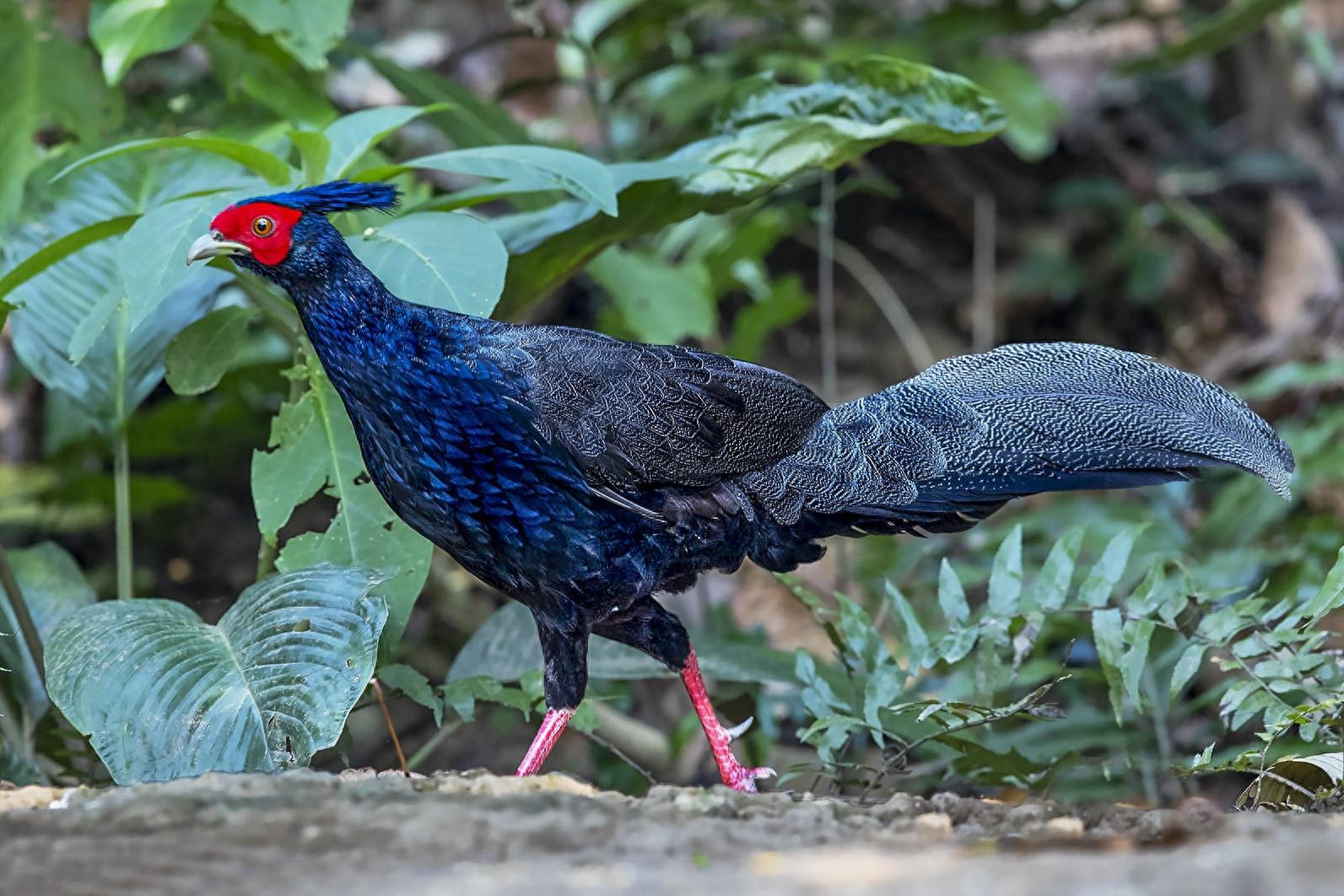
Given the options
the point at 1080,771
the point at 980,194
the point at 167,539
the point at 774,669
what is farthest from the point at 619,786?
the point at 980,194

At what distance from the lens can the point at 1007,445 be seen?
297 centimetres

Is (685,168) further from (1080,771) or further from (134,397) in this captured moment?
(1080,771)

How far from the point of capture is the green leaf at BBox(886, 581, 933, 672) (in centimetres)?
339

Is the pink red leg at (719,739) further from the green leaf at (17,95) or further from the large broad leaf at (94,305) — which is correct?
the green leaf at (17,95)

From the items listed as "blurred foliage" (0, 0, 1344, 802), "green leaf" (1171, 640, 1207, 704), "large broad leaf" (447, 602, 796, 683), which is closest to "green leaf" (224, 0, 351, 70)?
"blurred foliage" (0, 0, 1344, 802)

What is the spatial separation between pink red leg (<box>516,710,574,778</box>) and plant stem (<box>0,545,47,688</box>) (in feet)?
4.32

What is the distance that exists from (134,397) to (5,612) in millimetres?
631

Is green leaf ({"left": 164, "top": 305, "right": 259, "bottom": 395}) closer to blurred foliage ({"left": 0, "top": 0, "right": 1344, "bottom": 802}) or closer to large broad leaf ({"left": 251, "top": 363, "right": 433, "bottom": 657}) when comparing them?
blurred foliage ({"left": 0, "top": 0, "right": 1344, "bottom": 802})

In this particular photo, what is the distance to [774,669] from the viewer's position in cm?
383

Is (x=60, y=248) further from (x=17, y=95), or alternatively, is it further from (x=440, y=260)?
(x=17, y=95)

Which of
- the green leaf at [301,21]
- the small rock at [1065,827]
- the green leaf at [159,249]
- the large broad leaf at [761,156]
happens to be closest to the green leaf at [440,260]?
the green leaf at [159,249]

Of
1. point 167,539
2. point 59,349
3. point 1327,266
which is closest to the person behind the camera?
point 59,349

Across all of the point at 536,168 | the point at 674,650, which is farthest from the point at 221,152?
the point at 674,650

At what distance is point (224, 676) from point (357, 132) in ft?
4.31
